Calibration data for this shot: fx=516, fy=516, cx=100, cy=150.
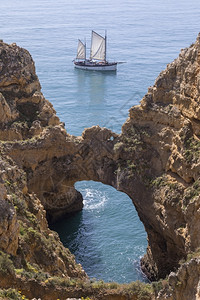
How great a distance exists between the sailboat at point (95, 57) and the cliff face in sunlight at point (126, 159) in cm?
5604

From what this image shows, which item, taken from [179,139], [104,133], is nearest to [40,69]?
[104,133]

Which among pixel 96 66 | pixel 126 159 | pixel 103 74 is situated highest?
pixel 96 66

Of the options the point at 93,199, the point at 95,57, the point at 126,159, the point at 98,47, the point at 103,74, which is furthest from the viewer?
the point at 95,57

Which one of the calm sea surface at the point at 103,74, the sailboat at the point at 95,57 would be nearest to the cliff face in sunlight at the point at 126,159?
the calm sea surface at the point at 103,74

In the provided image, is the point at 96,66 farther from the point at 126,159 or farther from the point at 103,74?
the point at 126,159

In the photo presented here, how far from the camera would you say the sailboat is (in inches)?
4050

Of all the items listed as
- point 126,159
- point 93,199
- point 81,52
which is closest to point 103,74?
point 81,52

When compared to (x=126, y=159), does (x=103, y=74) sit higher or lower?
higher

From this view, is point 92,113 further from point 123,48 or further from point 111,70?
point 123,48

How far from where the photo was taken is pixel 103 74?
4053 inches

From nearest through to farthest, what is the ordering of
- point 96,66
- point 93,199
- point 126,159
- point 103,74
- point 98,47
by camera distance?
1. point 126,159
2. point 93,199
3. point 103,74
4. point 96,66
5. point 98,47

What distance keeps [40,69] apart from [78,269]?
65.7 meters

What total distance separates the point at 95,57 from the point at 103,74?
25.9 feet

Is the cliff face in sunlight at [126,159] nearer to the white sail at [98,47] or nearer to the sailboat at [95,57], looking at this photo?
the sailboat at [95,57]
